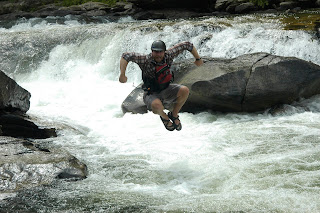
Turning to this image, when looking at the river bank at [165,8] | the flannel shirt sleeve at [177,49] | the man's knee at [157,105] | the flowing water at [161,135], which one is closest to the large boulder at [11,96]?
the flowing water at [161,135]

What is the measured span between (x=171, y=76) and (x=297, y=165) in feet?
8.27

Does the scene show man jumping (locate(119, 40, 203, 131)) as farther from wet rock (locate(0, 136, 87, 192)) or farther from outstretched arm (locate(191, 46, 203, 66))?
wet rock (locate(0, 136, 87, 192))

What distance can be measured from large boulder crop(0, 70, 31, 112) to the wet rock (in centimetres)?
196

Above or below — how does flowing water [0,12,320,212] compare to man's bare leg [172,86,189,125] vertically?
below

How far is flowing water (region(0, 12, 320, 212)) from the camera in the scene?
5707 millimetres

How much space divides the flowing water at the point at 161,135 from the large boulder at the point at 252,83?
320mm

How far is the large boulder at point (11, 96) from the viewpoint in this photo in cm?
878

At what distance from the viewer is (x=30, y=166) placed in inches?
247

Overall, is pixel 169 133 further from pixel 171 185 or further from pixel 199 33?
pixel 199 33

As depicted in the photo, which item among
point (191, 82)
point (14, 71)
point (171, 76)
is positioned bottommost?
point (14, 71)

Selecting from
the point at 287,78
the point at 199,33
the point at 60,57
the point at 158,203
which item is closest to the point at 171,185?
the point at 158,203

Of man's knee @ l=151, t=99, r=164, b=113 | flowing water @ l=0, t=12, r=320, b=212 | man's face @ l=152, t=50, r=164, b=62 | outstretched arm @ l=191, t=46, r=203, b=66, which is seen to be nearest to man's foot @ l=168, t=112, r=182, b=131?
man's knee @ l=151, t=99, r=164, b=113

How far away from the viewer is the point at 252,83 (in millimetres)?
10578

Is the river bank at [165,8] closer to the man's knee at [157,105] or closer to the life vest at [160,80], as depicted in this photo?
the life vest at [160,80]
